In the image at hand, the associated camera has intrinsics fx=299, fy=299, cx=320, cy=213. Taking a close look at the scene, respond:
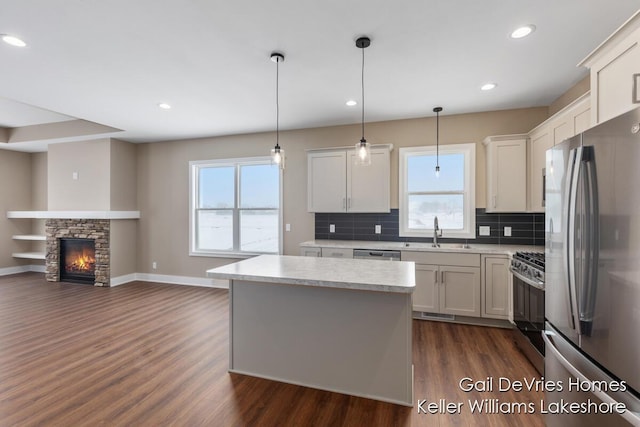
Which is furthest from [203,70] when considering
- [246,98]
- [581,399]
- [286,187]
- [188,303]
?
[581,399]

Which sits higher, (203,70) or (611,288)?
(203,70)

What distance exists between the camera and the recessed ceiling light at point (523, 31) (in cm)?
222

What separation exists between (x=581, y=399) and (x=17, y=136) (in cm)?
848

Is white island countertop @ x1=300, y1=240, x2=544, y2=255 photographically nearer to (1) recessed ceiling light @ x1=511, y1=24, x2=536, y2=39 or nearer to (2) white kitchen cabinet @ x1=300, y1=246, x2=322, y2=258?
(2) white kitchen cabinet @ x1=300, y1=246, x2=322, y2=258

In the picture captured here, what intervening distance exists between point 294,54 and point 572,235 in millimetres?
2389

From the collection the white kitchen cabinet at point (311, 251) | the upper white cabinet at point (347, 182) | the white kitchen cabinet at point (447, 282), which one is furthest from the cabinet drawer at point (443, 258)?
the white kitchen cabinet at point (311, 251)

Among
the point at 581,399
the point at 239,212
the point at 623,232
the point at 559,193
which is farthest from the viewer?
the point at 239,212

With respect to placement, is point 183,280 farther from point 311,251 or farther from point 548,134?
point 548,134

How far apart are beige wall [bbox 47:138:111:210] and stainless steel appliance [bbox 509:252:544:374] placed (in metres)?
6.37

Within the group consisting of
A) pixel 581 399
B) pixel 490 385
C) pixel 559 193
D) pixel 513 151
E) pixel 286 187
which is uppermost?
pixel 513 151

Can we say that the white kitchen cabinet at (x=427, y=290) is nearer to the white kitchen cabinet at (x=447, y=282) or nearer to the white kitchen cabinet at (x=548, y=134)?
the white kitchen cabinet at (x=447, y=282)

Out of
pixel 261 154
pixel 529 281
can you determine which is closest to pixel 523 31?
pixel 529 281

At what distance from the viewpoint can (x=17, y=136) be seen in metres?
5.66

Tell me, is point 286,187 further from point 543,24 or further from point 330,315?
point 543,24
